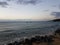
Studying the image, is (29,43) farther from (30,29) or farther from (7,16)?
(30,29)

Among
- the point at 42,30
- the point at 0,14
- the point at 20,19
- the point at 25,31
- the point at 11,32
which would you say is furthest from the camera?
the point at 42,30

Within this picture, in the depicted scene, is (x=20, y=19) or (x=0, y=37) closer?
(x=20, y=19)

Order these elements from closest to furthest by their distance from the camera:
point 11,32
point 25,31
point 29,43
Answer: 1. point 29,43
2. point 11,32
3. point 25,31

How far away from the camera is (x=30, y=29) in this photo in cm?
733

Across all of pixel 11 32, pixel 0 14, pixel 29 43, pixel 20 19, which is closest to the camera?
pixel 0 14

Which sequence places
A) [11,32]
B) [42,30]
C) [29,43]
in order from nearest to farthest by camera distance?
[29,43], [11,32], [42,30]

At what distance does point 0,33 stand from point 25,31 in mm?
1952

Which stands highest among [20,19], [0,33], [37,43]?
[20,19]

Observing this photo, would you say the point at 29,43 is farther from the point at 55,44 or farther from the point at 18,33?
the point at 18,33

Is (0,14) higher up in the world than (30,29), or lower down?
higher up

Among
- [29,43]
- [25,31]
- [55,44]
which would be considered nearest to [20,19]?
[29,43]

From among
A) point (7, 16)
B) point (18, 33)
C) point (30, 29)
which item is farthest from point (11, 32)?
point (7, 16)

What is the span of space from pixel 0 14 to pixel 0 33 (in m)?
1.46

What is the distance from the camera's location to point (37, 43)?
520 cm
